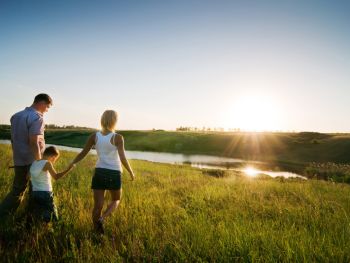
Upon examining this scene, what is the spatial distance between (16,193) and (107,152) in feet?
6.95

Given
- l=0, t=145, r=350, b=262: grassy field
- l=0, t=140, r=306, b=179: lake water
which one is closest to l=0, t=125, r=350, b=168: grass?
l=0, t=140, r=306, b=179: lake water

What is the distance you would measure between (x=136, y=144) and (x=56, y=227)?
88.8 meters

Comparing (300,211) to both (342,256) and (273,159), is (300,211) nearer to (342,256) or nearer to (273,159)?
(342,256)

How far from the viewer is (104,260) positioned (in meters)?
3.71

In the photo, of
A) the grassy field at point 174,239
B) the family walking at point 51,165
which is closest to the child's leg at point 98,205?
the family walking at point 51,165

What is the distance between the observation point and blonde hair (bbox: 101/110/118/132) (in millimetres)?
4914

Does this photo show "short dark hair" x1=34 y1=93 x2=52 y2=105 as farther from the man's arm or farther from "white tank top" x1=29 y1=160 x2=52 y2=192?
"white tank top" x1=29 y1=160 x2=52 y2=192

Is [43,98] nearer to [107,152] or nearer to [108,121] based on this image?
[108,121]

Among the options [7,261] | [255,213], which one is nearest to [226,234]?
[255,213]

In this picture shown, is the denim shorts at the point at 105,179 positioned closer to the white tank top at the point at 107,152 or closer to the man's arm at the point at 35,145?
the white tank top at the point at 107,152

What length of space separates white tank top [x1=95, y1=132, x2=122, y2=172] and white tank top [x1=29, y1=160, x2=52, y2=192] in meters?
0.96

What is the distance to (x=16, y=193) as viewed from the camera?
5.54 m

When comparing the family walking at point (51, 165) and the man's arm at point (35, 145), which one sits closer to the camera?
the family walking at point (51, 165)

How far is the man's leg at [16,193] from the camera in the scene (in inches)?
213
